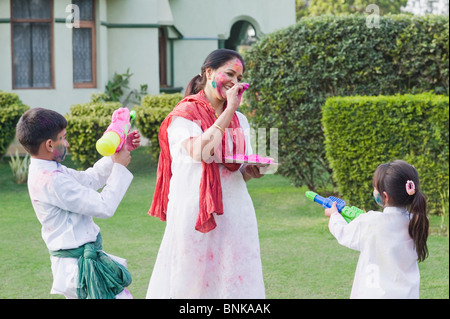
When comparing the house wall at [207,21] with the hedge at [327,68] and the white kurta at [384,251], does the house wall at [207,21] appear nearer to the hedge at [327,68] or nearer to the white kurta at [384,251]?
the hedge at [327,68]

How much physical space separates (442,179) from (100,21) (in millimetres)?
8659

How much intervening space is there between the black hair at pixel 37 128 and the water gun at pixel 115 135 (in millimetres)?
227

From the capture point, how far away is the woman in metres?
3.47

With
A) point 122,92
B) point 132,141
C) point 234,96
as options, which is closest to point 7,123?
point 122,92

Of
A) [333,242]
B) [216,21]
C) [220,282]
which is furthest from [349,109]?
[216,21]

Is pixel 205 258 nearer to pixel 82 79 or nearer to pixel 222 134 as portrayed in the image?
pixel 222 134

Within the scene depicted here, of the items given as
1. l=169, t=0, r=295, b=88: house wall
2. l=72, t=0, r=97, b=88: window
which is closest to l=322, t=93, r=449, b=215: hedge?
l=72, t=0, r=97, b=88: window

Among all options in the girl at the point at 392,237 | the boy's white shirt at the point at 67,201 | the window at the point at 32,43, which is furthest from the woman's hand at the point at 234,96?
the window at the point at 32,43

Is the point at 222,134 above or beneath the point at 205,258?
above

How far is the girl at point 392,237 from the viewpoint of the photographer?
3.42m

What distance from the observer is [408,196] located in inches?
137

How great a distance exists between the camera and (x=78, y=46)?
14125 mm

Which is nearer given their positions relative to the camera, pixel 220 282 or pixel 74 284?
pixel 74 284
